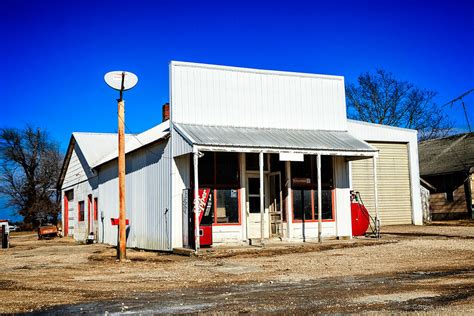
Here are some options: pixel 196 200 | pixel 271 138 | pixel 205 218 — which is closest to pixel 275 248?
pixel 205 218

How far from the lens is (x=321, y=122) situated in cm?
2138

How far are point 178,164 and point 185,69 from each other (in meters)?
3.26

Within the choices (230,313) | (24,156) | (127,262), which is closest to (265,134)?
(127,262)

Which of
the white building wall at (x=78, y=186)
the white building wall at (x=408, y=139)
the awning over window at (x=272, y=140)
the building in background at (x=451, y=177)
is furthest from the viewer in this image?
the building in background at (x=451, y=177)

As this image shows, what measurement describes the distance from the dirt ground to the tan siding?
10.8 metres

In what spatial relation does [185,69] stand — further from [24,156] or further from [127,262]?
[24,156]

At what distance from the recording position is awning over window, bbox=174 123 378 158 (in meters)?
17.6

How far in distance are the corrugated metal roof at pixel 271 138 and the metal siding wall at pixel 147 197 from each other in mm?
1532

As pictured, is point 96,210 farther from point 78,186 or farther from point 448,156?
point 448,156

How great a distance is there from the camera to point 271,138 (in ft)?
62.8

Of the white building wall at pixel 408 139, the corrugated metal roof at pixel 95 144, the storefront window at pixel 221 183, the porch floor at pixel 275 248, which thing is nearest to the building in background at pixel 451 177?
the white building wall at pixel 408 139

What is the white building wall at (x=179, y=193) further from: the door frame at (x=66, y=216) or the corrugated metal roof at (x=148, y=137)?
the door frame at (x=66, y=216)

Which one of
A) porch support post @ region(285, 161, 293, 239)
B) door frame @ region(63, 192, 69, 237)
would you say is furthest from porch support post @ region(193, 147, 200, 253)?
door frame @ region(63, 192, 69, 237)

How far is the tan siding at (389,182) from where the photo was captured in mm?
28531
